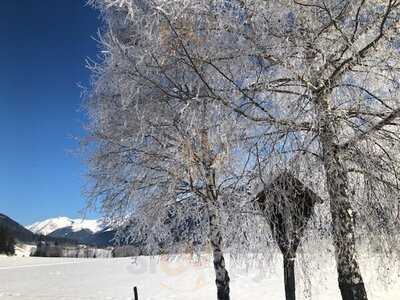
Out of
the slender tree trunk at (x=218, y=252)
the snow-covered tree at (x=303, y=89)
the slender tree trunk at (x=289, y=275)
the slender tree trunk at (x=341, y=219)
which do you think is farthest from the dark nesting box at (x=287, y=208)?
the slender tree trunk at (x=218, y=252)

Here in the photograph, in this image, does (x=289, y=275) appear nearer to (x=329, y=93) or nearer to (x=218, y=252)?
(x=218, y=252)

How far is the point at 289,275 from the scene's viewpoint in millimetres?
7793

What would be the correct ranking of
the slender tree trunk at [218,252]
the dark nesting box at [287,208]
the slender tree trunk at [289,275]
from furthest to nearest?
1. the slender tree trunk at [218,252]
2. the slender tree trunk at [289,275]
3. the dark nesting box at [287,208]

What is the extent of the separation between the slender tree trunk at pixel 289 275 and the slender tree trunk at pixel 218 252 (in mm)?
1394

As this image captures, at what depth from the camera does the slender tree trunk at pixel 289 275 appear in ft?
23.7

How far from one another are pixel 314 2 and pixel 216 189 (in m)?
4.20

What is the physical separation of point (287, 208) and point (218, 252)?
3930 mm

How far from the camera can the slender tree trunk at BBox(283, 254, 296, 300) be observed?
724 centimetres

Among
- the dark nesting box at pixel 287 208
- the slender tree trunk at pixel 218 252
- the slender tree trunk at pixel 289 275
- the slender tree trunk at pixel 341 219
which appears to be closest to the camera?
the slender tree trunk at pixel 341 219

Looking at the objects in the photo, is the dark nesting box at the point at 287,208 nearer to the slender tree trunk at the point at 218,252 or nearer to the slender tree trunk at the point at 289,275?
the slender tree trunk at the point at 289,275

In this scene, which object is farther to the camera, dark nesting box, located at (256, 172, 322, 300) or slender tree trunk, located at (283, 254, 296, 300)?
slender tree trunk, located at (283, 254, 296, 300)

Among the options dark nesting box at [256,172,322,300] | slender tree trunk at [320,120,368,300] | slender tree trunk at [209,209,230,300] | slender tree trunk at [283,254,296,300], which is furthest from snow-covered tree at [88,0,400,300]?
slender tree trunk at [209,209,230,300]

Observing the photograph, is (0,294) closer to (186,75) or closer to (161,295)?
(161,295)

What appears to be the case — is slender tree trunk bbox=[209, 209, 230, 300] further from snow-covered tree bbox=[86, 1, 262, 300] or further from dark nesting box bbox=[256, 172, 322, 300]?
dark nesting box bbox=[256, 172, 322, 300]
